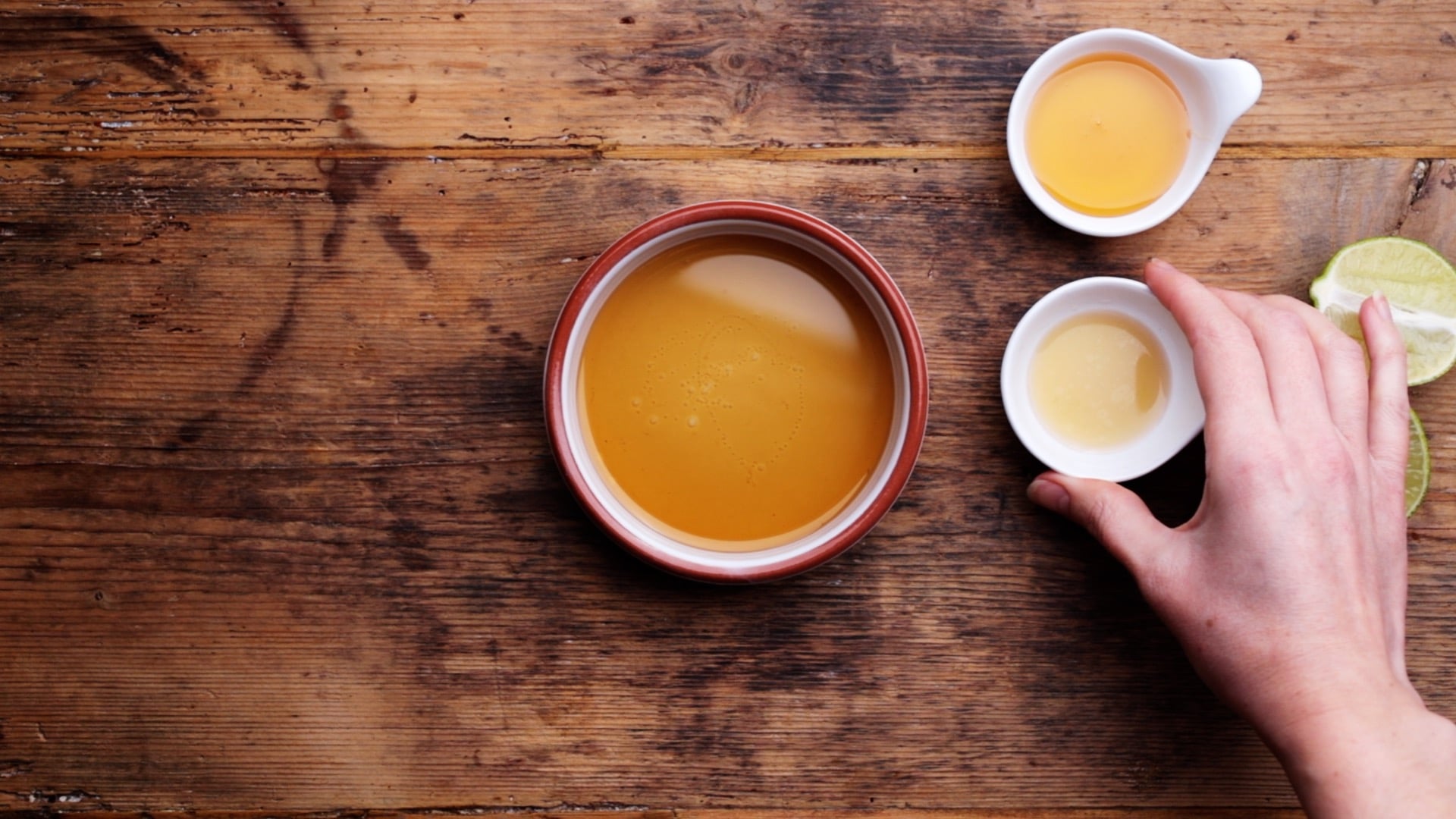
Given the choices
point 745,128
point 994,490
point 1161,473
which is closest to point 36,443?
point 745,128

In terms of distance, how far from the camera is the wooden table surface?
4.97 ft

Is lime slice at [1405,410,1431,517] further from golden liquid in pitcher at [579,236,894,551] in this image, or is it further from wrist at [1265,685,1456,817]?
golden liquid in pitcher at [579,236,894,551]

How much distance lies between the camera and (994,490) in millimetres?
1518

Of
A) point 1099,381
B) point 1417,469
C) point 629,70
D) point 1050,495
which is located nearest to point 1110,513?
point 1050,495

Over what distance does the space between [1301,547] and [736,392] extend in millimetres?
801

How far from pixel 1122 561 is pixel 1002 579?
0.21 meters

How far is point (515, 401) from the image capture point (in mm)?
1515

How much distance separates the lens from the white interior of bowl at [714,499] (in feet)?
4.37

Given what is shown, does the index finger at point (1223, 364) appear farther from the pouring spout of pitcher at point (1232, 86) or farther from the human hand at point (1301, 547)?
the pouring spout of pitcher at point (1232, 86)

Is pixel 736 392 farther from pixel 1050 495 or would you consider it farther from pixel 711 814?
pixel 711 814

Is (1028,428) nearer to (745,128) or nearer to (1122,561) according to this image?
(1122,561)

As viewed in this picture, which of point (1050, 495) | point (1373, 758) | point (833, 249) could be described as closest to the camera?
point (1373, 758)

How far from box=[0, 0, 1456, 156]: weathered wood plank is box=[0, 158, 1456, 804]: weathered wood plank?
6 cm

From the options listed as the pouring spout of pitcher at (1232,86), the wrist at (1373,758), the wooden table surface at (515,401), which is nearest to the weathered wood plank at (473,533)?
the wooden table surface at (515,401)
